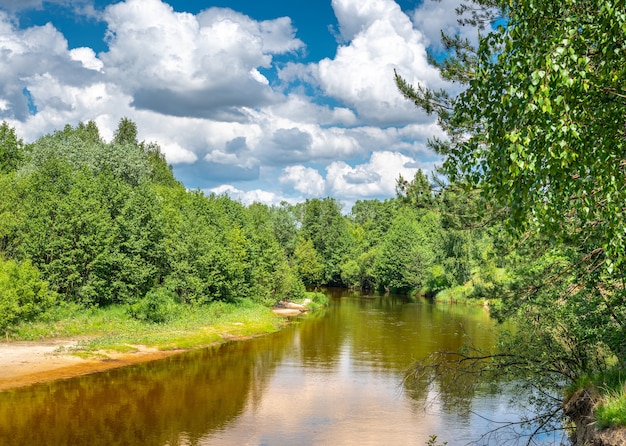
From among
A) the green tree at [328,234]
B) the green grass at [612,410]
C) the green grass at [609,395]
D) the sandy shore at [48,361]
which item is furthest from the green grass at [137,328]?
the green tree at [328,234]

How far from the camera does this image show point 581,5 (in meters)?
8.30

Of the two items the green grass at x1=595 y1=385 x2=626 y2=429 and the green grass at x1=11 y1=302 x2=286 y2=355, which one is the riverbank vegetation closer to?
the green grass at x1=595 y1=385 x2=626 y2=429

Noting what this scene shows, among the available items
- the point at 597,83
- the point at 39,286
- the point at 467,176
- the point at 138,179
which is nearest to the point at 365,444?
the point at 467,176

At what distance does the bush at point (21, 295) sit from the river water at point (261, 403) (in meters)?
8.92

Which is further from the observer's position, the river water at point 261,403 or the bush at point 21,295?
the bush at point 21,295

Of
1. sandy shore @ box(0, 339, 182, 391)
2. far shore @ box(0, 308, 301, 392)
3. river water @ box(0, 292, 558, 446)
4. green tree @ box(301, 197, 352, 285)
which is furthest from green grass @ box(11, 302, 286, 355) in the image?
A: green tree @ box(301, 197, 352, 285)

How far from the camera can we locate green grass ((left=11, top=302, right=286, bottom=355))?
121ft

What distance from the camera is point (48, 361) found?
31.3 m

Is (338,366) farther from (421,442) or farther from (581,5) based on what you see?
(581,5)

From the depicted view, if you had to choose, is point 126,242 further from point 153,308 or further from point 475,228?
point 475,228

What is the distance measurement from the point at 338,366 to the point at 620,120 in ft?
94.7

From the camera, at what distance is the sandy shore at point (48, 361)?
28502 millimetres

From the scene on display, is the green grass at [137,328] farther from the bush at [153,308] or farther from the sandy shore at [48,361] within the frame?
the sandy shore at [48,361]

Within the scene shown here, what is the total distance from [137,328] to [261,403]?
18.6 meters
